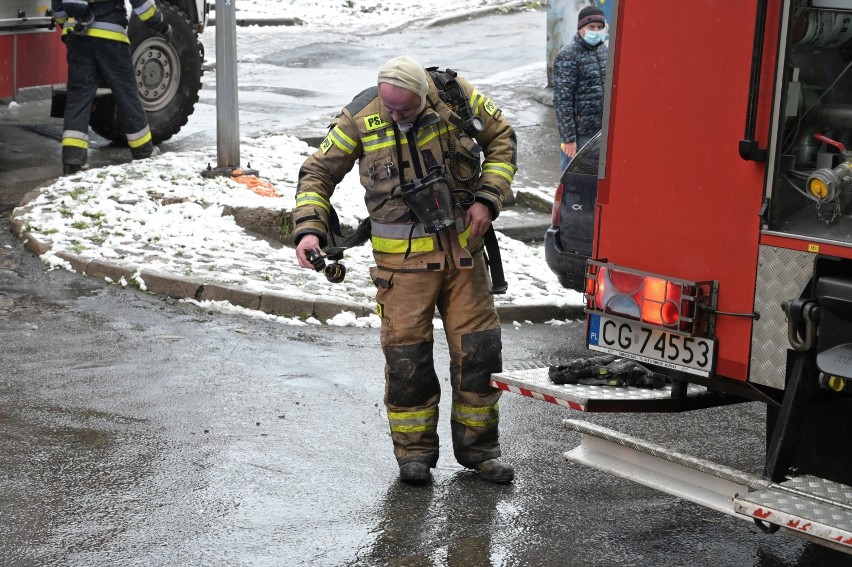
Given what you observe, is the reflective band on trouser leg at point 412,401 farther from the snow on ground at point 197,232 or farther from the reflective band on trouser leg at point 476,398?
the snow on ground at point 197,232

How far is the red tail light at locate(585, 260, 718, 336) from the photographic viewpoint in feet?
13.4

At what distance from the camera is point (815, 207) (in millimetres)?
3992

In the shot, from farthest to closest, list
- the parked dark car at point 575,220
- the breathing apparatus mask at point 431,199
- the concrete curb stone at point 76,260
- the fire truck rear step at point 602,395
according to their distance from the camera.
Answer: the concrete curb stone at point 76,260 → the parked dark car at point 575,220 → the breathing apparatus mask at point 431,199 → the fire truck rear step at point 602,395

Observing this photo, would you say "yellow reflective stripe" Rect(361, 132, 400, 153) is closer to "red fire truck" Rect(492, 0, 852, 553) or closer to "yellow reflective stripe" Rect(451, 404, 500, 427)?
"red fire truck" Rect(492, 0, 852, 553)

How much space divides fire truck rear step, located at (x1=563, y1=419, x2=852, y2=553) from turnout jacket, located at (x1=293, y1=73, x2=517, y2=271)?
1.10m

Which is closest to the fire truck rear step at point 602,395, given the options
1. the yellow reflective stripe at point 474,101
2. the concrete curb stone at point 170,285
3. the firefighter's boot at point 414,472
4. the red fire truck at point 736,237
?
the red fire truck at point 736,237

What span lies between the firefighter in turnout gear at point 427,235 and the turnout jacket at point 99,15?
549cm

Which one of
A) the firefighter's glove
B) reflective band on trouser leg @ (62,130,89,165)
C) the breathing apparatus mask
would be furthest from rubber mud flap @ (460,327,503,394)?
the firefighter's glove

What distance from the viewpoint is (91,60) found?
33.6 feet

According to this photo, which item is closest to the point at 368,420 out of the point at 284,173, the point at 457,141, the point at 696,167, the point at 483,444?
the point at 483,444

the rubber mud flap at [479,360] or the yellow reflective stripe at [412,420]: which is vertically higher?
the rubber mud flap at [479,360]

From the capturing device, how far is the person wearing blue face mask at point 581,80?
9734 millimetres

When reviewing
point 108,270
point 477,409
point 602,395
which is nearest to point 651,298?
point 602,395

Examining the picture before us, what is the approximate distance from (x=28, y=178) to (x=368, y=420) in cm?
567
